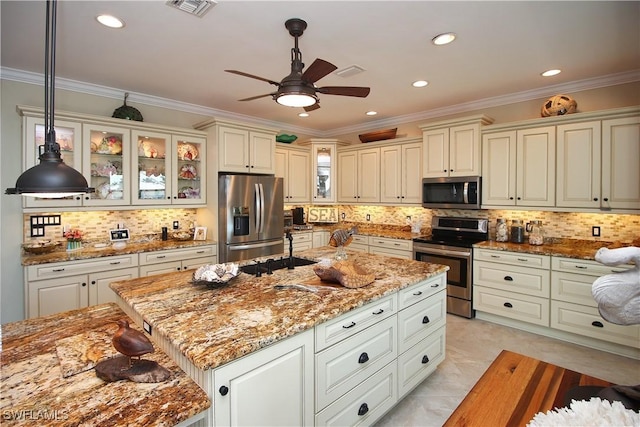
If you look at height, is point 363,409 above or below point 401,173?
below

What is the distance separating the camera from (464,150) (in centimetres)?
400

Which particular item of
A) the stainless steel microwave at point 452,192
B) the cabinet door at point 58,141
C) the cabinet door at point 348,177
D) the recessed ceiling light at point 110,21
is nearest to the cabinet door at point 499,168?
the stainless steel microwave at point 452,192

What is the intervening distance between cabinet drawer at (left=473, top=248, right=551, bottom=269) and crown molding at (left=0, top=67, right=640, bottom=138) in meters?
1.88

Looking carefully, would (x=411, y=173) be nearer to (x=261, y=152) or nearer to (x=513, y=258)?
(x=513, y=258)

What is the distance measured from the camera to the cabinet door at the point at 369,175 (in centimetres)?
504

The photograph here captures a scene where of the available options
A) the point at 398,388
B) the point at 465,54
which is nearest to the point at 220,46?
the point at 465,54

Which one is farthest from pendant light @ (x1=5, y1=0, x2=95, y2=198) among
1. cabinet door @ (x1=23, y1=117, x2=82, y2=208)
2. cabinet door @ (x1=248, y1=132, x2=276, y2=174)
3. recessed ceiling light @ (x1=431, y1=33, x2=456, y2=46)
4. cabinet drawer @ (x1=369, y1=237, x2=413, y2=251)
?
cabinet drawer @ (x1=369, y1=237, x2=413, y2=251)

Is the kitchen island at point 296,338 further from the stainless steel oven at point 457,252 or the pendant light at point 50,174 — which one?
the stainless steel oven at point 457,252

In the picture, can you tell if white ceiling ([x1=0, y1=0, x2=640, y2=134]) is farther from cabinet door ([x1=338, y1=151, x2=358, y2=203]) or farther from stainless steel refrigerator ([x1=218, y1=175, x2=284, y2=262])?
cabinet door ([x1=338, y1=151, x2=358, y2=203])

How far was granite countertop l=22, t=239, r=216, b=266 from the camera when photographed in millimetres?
2963

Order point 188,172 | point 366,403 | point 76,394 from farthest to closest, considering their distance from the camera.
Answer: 1. point 188,172
2. point 366,403
3. point 76,394

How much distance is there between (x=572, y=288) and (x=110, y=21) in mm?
4566

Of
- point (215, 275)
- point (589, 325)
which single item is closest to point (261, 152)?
point (215, 275)

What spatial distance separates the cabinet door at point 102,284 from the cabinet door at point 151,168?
824 mm
